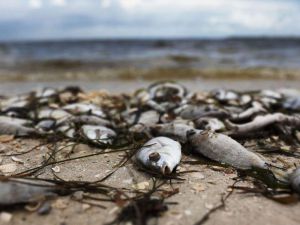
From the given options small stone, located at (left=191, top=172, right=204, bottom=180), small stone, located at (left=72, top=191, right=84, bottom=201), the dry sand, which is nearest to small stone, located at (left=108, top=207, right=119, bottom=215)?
the dry sand

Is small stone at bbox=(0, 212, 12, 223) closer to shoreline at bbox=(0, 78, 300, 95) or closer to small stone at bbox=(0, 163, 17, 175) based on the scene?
small stone at bbox=(0, 163, 17, 175)

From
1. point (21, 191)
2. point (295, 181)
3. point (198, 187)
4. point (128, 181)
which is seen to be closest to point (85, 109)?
point (128, 181)

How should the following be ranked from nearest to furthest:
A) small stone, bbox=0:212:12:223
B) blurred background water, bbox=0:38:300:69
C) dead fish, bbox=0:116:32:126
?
small stone, bbox=0:212:12:223 → dead fish, bbox=0:116:32:126 → blurred background water, bbox=0:38:300:69

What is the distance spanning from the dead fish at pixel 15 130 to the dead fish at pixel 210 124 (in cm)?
213


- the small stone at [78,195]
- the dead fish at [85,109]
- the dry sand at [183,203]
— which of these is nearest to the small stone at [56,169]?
the dry sand at [183,203]

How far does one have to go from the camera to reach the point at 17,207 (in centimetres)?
300

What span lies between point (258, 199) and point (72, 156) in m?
2.08

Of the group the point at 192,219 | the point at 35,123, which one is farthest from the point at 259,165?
the point at 35,123

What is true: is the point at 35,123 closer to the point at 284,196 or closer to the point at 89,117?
the point at 89,117

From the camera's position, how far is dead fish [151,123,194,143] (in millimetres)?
4480

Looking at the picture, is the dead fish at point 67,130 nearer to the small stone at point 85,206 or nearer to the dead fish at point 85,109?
the dead fish at point 85,109

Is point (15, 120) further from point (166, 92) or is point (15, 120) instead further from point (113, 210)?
point (113, 210)

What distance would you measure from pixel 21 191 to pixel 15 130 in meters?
2.40

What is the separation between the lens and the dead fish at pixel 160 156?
3.54m
